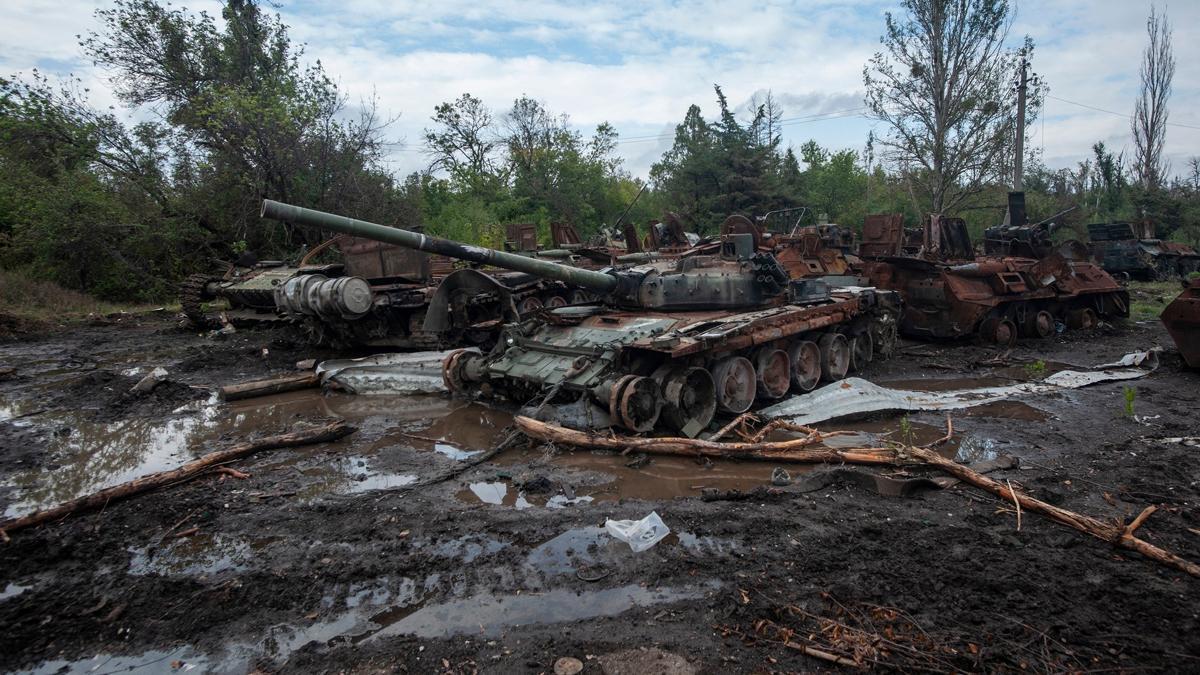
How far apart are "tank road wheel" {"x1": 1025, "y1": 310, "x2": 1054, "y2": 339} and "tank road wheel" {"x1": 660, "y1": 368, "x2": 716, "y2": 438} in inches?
385

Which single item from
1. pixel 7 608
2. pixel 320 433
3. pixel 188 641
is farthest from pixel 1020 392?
pixel 7 608

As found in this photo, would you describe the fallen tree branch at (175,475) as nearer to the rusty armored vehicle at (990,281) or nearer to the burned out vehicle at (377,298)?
the burned out vehicle at (377,298)

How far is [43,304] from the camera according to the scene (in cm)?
1995

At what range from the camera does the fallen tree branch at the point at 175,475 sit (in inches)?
203

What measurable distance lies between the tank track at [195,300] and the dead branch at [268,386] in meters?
7.86

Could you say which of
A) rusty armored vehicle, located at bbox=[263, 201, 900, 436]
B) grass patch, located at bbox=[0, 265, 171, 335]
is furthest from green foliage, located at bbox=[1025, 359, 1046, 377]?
grass patch, located at bbox=[0, 265, 171, 335]

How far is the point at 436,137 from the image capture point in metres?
35.4

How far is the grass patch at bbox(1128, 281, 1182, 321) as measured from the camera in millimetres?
17391

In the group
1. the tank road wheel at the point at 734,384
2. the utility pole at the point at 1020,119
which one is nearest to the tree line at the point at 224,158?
the utility pole at the point at 1020,119

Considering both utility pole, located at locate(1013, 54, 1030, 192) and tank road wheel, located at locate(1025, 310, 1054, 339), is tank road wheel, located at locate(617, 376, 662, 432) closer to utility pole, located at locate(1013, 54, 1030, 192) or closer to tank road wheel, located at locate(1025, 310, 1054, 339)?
tank road wheel, located at locate(1025, 310, 1054, 339)

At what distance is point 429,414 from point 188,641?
5132 millimetres

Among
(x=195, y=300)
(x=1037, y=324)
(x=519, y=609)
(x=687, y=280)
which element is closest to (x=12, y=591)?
(x=519, y=609)

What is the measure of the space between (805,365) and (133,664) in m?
8.29

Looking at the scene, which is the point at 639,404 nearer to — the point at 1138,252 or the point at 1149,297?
the point at 1149,297
